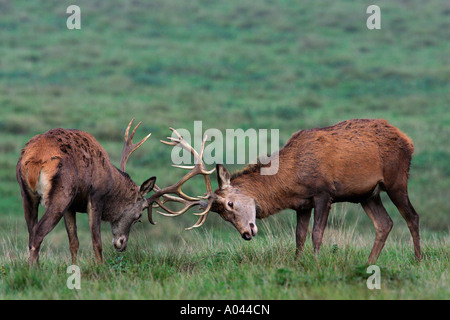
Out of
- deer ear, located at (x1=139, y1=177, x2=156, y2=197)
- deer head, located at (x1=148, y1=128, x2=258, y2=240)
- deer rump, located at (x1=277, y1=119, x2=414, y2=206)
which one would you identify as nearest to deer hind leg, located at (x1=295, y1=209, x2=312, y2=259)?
deer rump, located at (x1=277, y1=119, x2=414, y2=206)

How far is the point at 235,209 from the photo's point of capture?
30.9 ft

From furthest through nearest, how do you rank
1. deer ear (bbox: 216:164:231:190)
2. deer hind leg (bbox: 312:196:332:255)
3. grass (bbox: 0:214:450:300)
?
deer ear (bbox: 216:164:231:190) < deer hind leg (bbox: 312:196:332:255) < grass (bbox: 0:214:450:300)

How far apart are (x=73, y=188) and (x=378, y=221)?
431 cm

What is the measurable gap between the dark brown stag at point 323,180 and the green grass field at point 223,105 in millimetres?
422

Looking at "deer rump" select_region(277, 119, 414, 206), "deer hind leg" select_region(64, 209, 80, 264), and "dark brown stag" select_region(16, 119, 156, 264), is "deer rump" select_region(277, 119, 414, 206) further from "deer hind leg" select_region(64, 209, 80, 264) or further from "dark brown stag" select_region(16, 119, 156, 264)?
"deer hind leg" select_region(64, 209, 80, 264)

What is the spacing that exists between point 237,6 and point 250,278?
32375 mm

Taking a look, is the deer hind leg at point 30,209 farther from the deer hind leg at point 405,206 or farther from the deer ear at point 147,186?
the deer hind leg at point 405,206

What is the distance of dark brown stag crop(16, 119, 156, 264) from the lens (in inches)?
323

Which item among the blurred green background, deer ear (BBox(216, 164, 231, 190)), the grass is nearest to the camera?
the grass

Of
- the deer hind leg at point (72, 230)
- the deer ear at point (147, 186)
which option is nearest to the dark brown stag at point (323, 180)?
the deer ear at point (147, 186)

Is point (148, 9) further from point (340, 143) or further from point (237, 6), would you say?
point (340, 143)

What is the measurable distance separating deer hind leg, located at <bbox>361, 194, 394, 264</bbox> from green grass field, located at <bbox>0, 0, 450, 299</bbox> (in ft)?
0.71

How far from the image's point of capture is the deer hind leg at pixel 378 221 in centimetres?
955

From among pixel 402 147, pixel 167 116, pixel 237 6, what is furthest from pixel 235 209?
pixel 237 6
